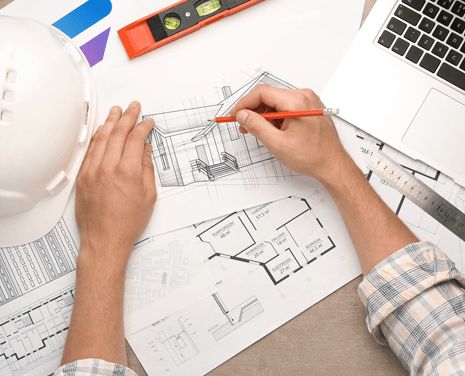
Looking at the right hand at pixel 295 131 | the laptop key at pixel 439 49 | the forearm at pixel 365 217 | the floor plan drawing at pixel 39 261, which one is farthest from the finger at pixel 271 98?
the floor plan drawing at pixel 39 261

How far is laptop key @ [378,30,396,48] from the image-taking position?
0.77 m

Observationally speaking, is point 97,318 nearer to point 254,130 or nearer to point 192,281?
point 192,281

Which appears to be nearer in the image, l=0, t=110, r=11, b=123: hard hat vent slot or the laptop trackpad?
l=0, t=110, r=11, b=123: hard hat vent slot

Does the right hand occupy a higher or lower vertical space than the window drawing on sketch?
higher

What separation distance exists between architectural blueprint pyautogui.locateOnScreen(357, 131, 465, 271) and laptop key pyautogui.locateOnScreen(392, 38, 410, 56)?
131mm

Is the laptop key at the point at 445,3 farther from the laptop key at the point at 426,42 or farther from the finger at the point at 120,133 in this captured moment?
the finger at the point at 120,133

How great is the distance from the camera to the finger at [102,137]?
762 millimetres

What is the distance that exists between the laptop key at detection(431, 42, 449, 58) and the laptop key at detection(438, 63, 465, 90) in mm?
16

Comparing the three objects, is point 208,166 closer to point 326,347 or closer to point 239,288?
point 239,288

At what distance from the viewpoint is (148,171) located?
77cm

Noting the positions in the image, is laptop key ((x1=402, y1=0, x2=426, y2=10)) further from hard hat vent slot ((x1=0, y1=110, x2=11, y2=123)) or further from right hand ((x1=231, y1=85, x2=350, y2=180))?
hard hat vent slot ((x1=0, y1=110, x2=11, y2=123))

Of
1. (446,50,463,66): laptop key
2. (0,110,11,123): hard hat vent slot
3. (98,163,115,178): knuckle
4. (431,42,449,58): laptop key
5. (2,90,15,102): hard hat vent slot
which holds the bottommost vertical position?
(446,50,463,66): laptop key

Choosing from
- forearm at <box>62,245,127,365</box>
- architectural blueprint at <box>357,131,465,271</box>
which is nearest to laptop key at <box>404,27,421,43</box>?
architectural blueprint at <box>357,131,465,271</box>

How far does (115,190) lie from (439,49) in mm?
513
